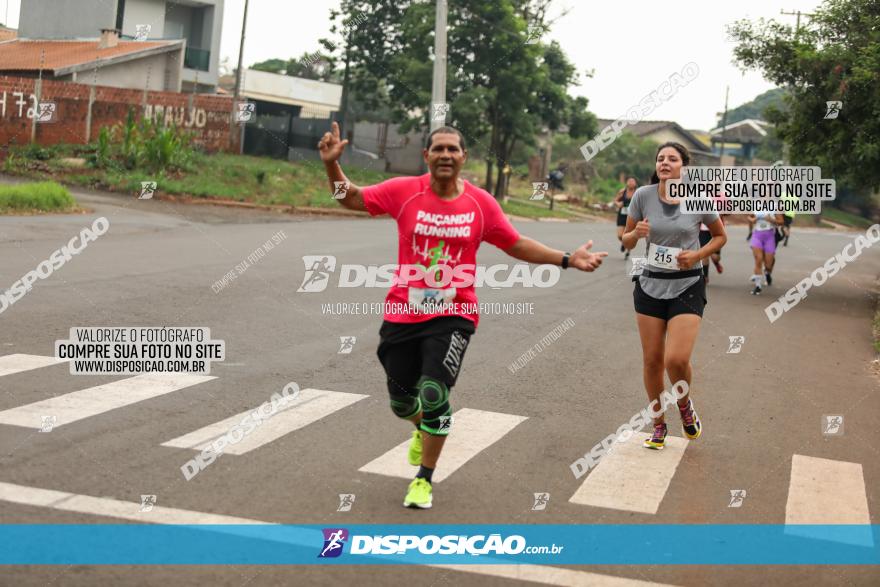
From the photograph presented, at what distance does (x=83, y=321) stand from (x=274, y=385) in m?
3.12

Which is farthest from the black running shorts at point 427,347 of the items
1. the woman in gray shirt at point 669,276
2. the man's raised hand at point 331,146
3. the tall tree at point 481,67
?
the tall tree at point 481,67

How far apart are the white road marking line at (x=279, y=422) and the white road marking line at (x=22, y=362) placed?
211cm

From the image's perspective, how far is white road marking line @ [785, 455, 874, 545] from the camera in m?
6.11

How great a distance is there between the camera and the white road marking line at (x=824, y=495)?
6109 millimetres

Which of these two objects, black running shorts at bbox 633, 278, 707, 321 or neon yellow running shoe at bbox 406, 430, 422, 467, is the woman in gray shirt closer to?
black running shorts at bbox 633, 278, 707, 321

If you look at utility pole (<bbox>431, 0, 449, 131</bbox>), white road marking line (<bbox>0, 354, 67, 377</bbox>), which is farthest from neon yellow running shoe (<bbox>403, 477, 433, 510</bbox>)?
utility pole (<bbox>431, 0, 449, 131</bbox>)

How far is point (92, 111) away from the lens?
1305 inches

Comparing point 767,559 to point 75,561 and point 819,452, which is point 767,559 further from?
point 75,561

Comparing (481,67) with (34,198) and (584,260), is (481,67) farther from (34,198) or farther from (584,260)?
(584,260)

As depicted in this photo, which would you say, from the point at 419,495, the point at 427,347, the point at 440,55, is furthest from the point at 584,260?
the point at 440,55

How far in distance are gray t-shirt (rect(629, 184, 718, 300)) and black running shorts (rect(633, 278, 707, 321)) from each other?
0.10 ft

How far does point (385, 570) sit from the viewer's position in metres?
4.94

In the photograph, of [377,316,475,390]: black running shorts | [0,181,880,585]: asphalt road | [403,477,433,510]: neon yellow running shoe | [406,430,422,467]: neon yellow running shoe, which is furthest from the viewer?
[406,430,422,467]: neon yellow running shoe

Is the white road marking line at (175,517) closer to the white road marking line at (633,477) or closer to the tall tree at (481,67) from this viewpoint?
the white road marking line at (633,477)
